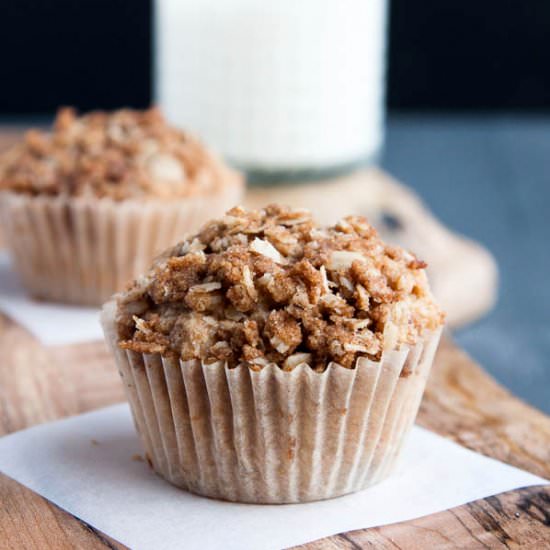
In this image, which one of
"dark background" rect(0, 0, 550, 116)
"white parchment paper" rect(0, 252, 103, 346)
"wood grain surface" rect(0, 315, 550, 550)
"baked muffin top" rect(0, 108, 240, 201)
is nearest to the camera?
"wood grain surface" rect(0, 315, 550, 550)

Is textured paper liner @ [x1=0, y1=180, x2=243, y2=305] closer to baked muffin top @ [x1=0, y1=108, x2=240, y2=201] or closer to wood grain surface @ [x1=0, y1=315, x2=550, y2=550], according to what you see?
baked muffin top @ [x1=0, y1=108, x2=240, y2=201]

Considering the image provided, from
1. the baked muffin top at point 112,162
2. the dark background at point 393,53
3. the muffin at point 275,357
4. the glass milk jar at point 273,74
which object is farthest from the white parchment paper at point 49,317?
the dark background at point 393,53

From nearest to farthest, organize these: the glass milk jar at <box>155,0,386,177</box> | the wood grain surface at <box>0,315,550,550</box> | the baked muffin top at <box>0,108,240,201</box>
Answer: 1. the wood grain surface at <box>0,315,550,550</box>
2. the baked muffin top at <box>0,108,240,201</box>
3. the glass milk jar at <box>155,0,386,177</box>

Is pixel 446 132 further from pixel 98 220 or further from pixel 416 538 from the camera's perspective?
pixel 416 538

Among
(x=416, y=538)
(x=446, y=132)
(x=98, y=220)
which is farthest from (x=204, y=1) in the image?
(x=416, y=538)

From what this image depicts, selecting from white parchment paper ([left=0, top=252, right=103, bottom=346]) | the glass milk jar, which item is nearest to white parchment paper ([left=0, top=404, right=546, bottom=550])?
white parchment paper ([left=0, top=252, right=103, bottom=346])

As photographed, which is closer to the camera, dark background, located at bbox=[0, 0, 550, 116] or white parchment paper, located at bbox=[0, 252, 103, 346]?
white parchment paper, located at bbox=[0, 252, 103, 346]

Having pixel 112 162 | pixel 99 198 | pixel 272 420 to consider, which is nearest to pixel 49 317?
pixel 99 198

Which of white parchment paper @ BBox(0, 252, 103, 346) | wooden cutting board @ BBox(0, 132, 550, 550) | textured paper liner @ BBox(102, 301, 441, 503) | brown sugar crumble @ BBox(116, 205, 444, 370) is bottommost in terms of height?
white parchment paper @ BBox(0, 252, 103, 346)
